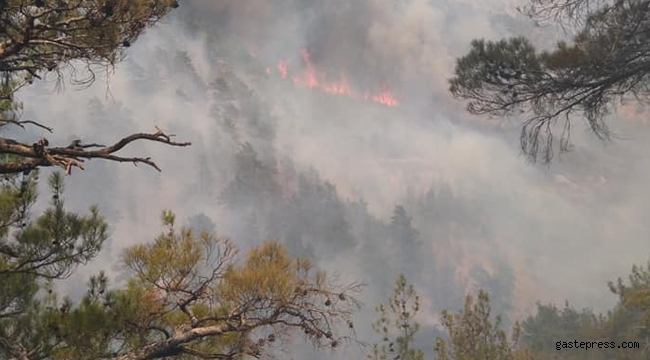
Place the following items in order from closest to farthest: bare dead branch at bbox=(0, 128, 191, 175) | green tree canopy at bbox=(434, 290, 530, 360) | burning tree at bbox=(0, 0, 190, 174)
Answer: bare dead branch at bbox=(0, 128, 191, 175)
burning tree at bbox=(0, 0, 190, 174)
green tree canopy at bbox=(434, 290, 530, 360)

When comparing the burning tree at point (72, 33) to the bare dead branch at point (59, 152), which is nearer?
the bare dead branch at point (59, 152)

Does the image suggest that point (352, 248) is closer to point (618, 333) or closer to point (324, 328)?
point (618, 333)

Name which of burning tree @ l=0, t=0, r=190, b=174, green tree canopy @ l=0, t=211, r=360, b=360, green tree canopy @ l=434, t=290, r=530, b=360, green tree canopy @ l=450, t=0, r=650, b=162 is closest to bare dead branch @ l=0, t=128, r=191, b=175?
burning tree @ l=0, t=0, r=190, b=174

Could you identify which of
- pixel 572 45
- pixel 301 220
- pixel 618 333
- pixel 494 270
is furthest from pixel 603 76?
pixel 494 270

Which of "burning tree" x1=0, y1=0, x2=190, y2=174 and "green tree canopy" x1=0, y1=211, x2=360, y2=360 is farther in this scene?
"green tree canopy" x1=0, y1=211, x2=360, y2=360

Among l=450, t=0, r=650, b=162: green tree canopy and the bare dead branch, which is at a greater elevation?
l=450, t=0, r=650, b=162: green tree canopy

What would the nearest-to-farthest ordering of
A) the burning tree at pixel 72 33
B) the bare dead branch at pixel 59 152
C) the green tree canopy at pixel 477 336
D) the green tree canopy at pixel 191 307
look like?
1. the bare dead branch at pixel 59 152
2. the burning tree at pixel 72 33
3. the green tree canopy at pixel 191 307
4. the green tree canopy at pixel 477 336

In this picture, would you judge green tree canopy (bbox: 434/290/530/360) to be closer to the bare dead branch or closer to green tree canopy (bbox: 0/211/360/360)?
green tree canopy (bbox: 0/211/360/360)

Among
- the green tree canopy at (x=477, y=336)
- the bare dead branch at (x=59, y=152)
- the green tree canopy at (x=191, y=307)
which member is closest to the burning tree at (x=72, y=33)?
the bare dead branch at (x=59, y=152)

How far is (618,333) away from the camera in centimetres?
2583

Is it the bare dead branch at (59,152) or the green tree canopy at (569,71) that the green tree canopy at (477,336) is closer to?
the green tree canopy at (569,71)

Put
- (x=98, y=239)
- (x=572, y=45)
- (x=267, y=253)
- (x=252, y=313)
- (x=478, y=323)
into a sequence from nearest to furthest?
(x=98, y=239)
(x=252, y=313)
(x=267, y=253)
(x=572, y=45)
(x=478, y=323)

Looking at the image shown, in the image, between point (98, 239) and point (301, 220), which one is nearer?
point (98, 239)

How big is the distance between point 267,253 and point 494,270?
395 ft
